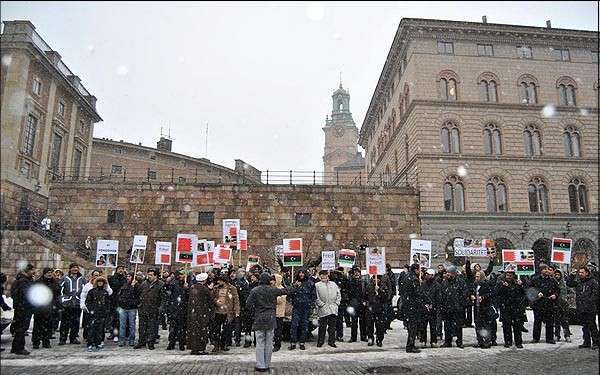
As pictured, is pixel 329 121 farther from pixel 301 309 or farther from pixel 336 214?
pixel 301 309

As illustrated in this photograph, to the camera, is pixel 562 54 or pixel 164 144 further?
pixel 164 144

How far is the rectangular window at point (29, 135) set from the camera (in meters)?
26.6

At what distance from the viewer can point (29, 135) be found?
1074 inches

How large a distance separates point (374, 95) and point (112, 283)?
3551cm

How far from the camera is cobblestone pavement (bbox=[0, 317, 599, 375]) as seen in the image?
8297 millimetres

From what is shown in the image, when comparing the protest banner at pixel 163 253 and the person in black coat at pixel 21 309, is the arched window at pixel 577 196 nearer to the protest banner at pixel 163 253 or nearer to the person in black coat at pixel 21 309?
the protest banner at pixel 163 253

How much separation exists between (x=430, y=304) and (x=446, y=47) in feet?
79.9

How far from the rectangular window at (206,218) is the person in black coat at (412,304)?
1856cm

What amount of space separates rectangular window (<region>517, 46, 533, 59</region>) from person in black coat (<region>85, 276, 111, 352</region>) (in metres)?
31.0

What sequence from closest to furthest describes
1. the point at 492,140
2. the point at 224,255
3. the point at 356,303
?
the point at 356,303 → the point at 224,255 → the point at 492,140

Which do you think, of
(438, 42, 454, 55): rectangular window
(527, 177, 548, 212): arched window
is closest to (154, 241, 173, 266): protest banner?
(438, 42, 454, 55): rectangular window

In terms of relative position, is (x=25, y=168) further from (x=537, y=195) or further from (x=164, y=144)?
(x=537, y=195)

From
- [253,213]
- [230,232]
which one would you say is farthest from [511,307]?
[253,213]

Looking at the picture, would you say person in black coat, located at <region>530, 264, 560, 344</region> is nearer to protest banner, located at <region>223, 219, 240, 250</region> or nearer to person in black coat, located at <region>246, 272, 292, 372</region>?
person in black coat, located at <region>246, 272, 292, 372</region>
